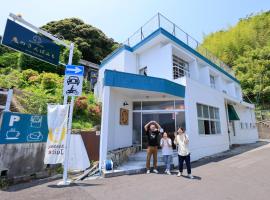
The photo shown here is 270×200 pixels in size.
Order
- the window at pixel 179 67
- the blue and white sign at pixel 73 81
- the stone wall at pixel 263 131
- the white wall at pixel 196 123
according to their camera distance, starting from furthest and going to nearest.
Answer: the stone wall at pixel 263 131 → the window at pixel 179 67 → the white wall at pixel 196 123 → the blue and white sign at pixel 73 81

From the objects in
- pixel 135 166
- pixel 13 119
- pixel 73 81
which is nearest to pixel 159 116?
pixel 135 166

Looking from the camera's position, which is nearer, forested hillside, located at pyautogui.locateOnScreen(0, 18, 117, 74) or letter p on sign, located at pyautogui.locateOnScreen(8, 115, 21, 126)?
letter p on sign, located at pyautogui.locateOnScreen(8, 115, 21, 126)

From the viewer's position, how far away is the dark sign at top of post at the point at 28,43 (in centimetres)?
573

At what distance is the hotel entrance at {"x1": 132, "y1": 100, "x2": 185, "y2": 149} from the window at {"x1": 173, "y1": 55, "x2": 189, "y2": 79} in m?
3.26

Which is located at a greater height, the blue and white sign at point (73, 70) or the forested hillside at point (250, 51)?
the forested hillside at point (250, 51)

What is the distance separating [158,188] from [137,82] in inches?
194

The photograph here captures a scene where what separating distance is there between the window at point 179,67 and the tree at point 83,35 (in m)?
17.0

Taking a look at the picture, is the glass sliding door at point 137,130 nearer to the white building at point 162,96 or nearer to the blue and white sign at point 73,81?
the white building at point 162,96

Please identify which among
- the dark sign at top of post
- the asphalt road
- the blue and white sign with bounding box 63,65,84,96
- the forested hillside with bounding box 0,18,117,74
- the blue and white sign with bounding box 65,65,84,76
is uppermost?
the forested hillside with bounding box 0,18,117,74

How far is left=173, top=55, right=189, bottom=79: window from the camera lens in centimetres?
1312

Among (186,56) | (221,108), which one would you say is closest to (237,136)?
(221,108)

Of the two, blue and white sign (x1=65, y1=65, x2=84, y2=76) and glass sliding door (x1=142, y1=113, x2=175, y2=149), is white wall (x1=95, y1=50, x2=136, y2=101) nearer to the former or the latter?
glass sliding door (x1=142, y1=113, x2=175, y2=149)

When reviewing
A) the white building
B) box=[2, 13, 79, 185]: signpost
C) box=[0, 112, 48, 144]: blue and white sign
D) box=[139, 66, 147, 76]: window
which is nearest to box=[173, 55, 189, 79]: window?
the white building

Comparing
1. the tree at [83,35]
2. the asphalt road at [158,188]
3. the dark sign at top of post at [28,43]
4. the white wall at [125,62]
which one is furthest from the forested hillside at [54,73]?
the asphalt road at [158,188]
